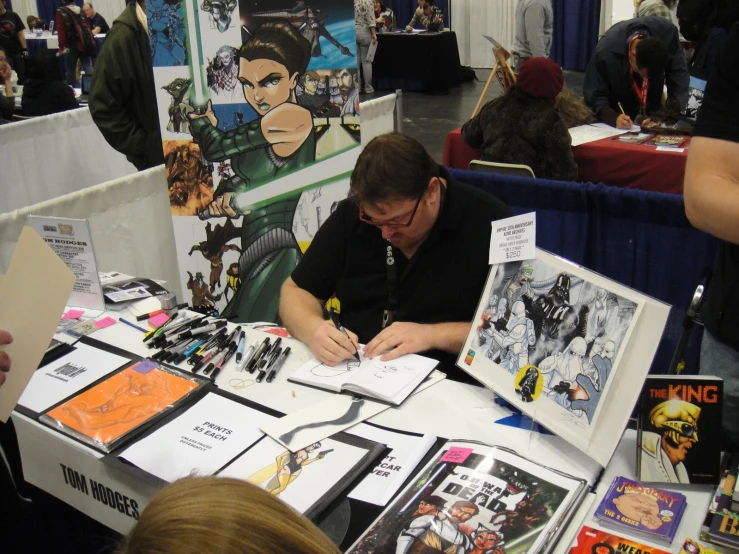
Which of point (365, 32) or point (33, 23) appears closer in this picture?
point (365, 32)

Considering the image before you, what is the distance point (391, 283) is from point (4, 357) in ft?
3.33

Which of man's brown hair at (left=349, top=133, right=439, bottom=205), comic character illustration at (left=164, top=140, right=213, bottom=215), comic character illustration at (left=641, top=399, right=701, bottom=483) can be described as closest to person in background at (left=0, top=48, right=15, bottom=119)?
comic character illustration at (left=164, top=140, right=213, bottom=215)

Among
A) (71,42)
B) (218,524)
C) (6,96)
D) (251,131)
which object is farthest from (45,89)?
(218,524)

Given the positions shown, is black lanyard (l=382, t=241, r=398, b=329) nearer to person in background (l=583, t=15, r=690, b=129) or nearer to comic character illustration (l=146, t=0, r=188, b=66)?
comic character illustration (l=146, t=0, r=188, b=66)

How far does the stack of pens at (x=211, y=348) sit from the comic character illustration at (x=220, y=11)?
1.38 metres

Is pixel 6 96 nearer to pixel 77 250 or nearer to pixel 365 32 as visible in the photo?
pixel 77 250

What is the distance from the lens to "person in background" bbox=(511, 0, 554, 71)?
678 cm

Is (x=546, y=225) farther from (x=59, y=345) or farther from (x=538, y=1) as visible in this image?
(x=538, y=1)

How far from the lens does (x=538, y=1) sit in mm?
6789

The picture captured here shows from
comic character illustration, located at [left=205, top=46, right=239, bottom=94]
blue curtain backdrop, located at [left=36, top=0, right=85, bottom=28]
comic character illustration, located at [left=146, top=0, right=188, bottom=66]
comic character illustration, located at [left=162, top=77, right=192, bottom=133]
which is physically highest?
blue curtain backdrop, located at [left=36, top=0, right=85, bottom=28]

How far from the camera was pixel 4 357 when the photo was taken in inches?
52.9

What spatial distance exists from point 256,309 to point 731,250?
218 centimetres

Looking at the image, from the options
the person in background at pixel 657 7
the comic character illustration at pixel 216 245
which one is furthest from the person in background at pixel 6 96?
the person in background at pixel 657 7

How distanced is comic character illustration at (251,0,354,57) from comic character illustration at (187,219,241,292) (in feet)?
2.80
